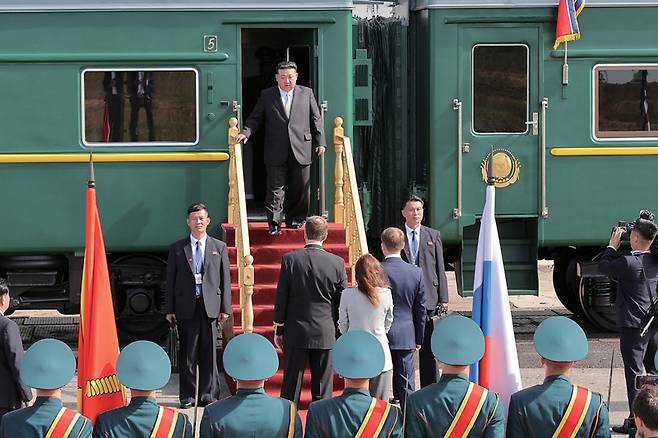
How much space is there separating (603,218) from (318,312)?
435cm

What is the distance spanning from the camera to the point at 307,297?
9461 millimetres

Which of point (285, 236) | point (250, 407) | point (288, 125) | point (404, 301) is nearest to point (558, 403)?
point (250, 407)

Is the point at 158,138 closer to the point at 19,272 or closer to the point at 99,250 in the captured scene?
the point at 19,272

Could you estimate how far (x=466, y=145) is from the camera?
41.2 ft

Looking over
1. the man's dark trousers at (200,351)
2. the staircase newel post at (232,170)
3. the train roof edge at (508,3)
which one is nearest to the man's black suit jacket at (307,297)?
the man's dark trousers at (200,351)

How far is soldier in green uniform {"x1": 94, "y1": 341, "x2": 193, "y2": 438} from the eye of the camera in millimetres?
Result: 6191

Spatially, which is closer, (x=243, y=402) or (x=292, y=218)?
(x=243, y=402)

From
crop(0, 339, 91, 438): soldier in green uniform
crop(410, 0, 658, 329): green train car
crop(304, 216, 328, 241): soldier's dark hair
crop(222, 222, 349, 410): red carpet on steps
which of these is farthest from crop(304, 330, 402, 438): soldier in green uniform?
crop(410, 0, 658, 329): green train car

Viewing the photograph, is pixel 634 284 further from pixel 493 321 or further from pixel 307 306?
pixel 307 306

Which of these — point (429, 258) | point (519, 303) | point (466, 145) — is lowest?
point (519, 303)

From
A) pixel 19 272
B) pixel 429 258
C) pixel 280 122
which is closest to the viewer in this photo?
pixel 429 258

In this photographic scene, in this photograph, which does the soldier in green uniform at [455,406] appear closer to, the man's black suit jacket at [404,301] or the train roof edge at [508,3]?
the man's black suit jacket at [404,301]

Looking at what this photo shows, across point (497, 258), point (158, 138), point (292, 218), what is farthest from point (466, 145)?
point (497, 258)

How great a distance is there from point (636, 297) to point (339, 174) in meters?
3.47
